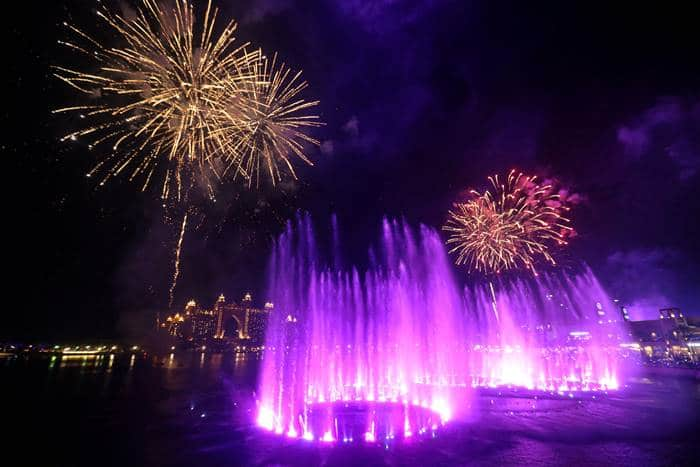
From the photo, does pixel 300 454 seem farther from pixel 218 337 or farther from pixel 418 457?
pixel 218 337

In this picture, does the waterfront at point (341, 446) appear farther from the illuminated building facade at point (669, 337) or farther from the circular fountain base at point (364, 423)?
the illuminated building facade at point (669, 337)

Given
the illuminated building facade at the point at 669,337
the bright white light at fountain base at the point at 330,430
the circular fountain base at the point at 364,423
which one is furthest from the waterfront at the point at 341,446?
the illuminated building facade at the point at 669,337

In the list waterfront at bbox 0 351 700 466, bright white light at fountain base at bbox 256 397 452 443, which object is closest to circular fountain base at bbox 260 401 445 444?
bright white light at fountain base at bbox 256 397 452 443

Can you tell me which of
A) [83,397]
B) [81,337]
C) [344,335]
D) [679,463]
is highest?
[81,337]

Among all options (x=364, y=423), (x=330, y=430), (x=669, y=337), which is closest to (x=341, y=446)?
(x=330, y=430)

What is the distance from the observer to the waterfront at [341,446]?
11.0 metres

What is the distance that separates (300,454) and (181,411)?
425 inches

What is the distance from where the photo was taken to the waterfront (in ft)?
36.1

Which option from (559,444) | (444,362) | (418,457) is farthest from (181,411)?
(444,362)

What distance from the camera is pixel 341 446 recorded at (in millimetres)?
12008

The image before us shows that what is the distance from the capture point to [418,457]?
35.9ft

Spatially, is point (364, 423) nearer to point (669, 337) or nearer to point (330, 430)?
point (330, 430)

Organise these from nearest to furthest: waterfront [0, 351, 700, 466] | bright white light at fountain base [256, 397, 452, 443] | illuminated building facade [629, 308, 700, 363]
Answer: waterfront [0, 351, 700, 466], bright white light at fountain base [256, 397, 452, 443], illuminated building facade [629, 308, 700, 363]

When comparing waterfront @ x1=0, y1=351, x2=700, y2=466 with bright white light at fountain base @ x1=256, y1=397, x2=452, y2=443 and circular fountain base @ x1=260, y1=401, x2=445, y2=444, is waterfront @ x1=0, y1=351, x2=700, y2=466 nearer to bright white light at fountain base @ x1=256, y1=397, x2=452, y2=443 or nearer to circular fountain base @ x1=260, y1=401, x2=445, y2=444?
bright white light at fountain base @ x1=256, y1=397, x2=452, y2=443
